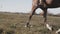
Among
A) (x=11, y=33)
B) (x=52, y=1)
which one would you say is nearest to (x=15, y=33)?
(x=11, y=33)

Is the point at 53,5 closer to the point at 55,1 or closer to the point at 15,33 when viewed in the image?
the point at 55,1

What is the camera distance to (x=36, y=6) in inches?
518

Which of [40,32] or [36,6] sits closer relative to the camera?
[40,32]

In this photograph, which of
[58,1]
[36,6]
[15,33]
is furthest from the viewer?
[36,6]

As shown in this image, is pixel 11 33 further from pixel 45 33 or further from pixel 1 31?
pixel 45 33

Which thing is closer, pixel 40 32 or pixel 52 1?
pixel 40 32

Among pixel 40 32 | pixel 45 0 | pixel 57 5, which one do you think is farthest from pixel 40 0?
pixel 40 32

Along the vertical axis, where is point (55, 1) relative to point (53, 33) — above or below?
above

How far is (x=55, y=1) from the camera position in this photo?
1209 cm

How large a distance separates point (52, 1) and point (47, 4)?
0.54 meters

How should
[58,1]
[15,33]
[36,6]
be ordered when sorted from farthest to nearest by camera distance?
[36,6], [58,1], [15,33]

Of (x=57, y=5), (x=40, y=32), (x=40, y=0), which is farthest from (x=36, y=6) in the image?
(x=40, y=32)

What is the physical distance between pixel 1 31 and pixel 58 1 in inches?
128

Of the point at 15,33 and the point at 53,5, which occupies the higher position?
the point at 53,5
